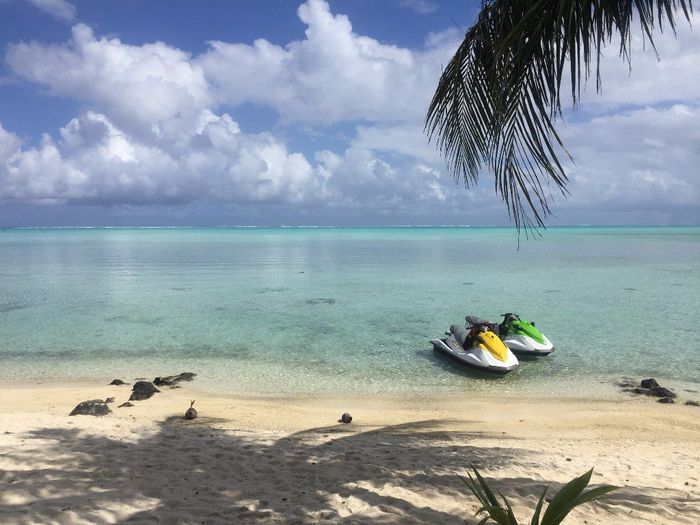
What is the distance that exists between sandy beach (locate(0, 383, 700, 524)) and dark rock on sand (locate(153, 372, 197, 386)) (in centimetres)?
154

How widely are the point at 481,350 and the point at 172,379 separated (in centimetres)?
690

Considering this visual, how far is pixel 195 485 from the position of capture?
14.8 feet

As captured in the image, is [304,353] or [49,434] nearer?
[49,434]

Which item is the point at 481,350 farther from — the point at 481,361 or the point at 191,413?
the point at 191,413

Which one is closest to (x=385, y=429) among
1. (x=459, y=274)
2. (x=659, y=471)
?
(x=659, y=471)

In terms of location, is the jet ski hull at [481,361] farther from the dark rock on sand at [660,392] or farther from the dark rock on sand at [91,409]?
the dark rock on sand at [91,409]

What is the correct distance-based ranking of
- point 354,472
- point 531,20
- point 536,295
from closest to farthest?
point 531,20
point 354,472
point 536,295

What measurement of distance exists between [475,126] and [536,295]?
20.4m

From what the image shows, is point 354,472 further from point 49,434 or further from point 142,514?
point 49,434

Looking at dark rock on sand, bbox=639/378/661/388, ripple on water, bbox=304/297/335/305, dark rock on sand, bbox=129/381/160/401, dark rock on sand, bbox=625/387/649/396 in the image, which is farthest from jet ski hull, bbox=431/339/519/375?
ripple on water, bbox=304/297/335/305

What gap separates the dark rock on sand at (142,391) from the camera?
29.6 feet

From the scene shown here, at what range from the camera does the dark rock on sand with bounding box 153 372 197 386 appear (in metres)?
10.2

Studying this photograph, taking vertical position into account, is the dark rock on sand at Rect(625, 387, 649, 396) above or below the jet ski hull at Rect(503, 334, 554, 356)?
below

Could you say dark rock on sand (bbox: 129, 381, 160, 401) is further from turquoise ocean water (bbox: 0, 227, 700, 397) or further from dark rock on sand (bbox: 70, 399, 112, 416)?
turquoise ocean water (bbox: 0, 227, 700, 397)
